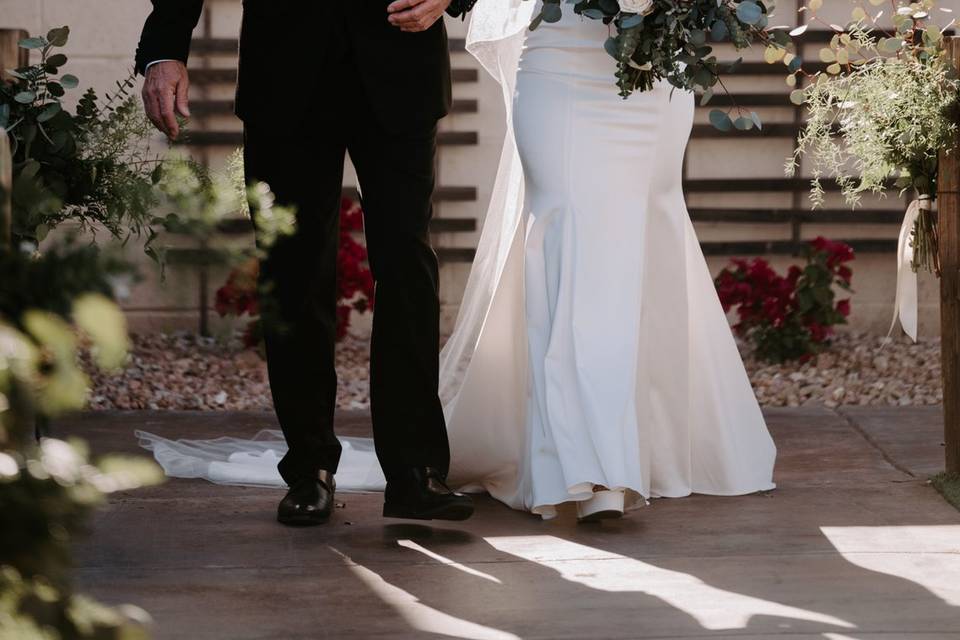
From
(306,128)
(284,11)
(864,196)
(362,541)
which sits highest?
(284,11)

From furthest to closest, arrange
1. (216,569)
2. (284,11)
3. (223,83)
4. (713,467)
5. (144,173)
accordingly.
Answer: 1. (223,83)
2. (713,467)
3. (144,173)
4. (284,11)
5. (216,569)

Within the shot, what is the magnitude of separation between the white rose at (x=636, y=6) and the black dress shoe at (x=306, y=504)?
1.37 m

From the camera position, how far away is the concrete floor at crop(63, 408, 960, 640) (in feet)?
8.17

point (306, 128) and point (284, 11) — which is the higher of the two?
point (284, 11)

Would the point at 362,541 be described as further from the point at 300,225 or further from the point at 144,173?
the point at 144,173

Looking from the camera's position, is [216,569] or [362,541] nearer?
[216,569]

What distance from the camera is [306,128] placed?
10.5 ft

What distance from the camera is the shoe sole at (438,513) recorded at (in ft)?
10.1

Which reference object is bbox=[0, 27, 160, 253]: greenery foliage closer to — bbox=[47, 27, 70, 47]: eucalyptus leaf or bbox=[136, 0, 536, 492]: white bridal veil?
bbox=[47, 27, 70, 47]: eucalyptus leaf

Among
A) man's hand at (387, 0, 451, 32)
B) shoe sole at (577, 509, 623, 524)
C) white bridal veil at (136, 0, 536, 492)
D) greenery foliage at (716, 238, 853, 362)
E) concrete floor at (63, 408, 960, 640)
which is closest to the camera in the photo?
concrete floor at (63, 408, 960, 640)

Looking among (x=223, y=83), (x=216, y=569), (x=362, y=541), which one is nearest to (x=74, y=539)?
(x=216, y=569)

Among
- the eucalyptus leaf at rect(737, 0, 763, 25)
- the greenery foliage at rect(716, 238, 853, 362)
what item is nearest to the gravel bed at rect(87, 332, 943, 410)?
the greenery foliage at rect(716, 238, 853, 362)

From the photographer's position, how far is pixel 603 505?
318cm

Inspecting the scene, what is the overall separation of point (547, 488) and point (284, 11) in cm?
130
